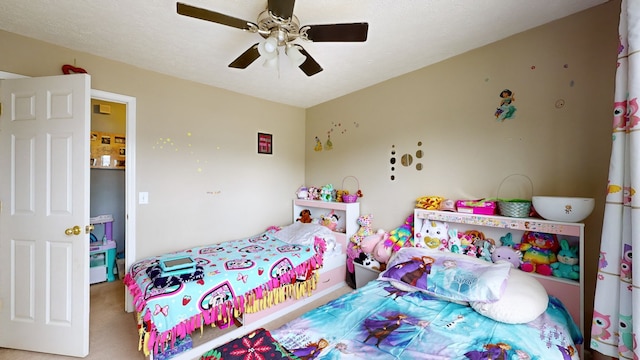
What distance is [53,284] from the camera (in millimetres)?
1927

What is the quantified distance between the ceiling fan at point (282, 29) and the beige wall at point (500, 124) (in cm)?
112

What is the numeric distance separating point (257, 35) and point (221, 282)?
2072mm

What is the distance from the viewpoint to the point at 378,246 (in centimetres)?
269

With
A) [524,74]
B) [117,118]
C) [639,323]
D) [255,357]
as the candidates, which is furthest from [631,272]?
[117,118]

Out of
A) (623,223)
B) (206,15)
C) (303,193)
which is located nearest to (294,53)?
(206,15)

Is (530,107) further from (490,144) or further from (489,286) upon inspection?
(489,286)

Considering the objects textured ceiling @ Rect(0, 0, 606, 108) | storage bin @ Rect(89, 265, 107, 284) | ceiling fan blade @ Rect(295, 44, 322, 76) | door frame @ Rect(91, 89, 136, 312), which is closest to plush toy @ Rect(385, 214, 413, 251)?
textured ceiling @ Rect(0, 0, 606, 108)

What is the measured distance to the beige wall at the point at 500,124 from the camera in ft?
5.46

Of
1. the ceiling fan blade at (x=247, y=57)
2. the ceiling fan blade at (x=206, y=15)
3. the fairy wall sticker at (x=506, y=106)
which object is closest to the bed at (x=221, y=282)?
the ceiling fan blade at (x=247, y=57)

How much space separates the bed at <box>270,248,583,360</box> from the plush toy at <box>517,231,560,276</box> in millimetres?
202

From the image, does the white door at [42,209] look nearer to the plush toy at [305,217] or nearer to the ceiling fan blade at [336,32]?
the ceiling fan blade at [336,32]

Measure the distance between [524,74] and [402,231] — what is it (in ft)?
5.66

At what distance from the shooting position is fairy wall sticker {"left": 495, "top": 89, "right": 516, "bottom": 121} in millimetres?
2010

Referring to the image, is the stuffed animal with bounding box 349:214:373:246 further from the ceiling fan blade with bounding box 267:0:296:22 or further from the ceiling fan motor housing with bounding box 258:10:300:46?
the ceiling fan blade with bounding box 267:0:296:22
